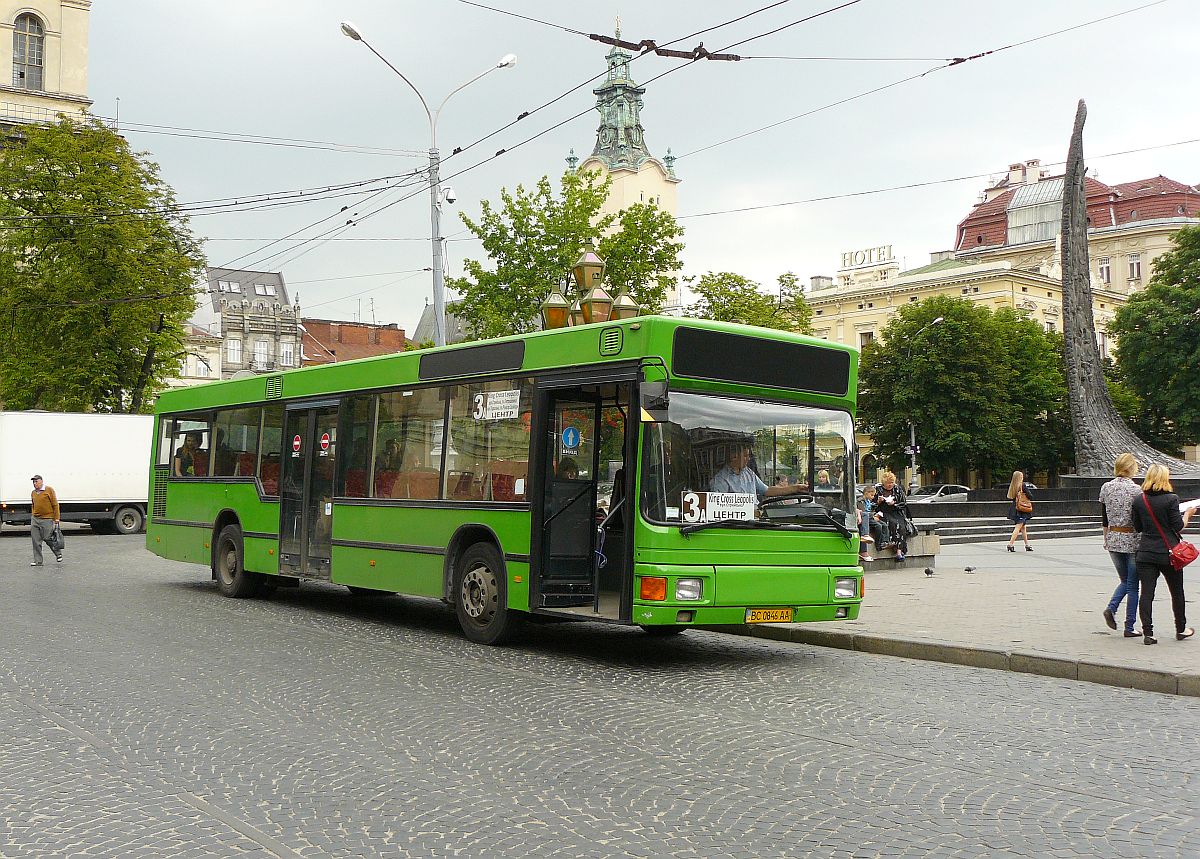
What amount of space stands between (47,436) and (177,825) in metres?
31.9

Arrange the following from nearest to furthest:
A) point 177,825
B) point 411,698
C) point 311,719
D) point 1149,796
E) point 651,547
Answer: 1. point 177,825
2. point 1149,796
3. point 311,719
4. point 411,698
5. point 651,547

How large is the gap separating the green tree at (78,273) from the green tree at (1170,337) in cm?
4272

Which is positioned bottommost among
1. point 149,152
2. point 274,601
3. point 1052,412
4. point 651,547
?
point 274,601

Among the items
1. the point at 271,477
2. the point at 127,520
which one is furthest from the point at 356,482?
the point at 127,520

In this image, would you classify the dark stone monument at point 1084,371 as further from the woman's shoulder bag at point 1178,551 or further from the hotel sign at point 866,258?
the hotel sign at point 866,258

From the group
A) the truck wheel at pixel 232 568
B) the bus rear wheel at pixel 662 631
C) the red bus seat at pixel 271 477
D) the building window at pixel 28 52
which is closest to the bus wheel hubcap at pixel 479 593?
the bus rear wheel at pixel 662 631

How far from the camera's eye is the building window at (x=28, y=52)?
191 feet

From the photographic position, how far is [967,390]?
207 feet

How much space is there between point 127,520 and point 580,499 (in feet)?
94.1

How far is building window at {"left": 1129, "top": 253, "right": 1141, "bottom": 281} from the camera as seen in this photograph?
88994 millimetres

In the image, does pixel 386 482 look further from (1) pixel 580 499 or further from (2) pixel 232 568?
(2) pixel 232 568

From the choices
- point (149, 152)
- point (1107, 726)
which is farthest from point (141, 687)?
point (149, 152)

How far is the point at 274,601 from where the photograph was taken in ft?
55.9

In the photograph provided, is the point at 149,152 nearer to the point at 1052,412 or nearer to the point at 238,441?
the point at 238,441
